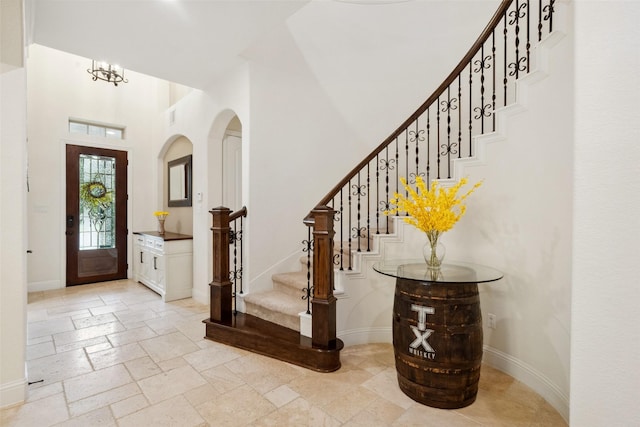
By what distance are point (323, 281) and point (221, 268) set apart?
126cm

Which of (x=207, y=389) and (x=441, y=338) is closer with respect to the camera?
(x=441, y=338)

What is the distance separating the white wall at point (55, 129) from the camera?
15.4ft

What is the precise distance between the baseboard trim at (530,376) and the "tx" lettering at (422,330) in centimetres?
88

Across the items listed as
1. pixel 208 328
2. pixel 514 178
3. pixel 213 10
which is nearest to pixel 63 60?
pixel 213 10

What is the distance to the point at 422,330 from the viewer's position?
193cm

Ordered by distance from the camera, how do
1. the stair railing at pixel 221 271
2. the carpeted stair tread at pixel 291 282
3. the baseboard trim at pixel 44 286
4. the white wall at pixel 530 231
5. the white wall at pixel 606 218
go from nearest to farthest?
the white wall at pixel 606 218
the white wall at pixel 530 231
the stair railing at pixel 221 271
the carpeted stair tread at pixel 291 282
the baseboard trim at pixel 44 286

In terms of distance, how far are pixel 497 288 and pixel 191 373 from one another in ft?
8.40

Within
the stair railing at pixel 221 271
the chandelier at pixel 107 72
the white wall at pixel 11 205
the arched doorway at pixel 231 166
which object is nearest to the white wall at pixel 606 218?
the stair railing at pixel 221 271

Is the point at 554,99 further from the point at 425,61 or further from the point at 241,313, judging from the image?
the point at 241,313

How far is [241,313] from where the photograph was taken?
335 centimetres

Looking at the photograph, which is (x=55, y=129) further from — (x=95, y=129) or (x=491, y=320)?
(x=491, y=320)

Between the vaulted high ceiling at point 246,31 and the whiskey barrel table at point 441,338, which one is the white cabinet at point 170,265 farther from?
the whiskey barrel table at point 441,338

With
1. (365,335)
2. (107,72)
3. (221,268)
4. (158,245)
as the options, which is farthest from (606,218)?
(107,72)

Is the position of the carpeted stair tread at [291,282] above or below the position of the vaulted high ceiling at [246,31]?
below
